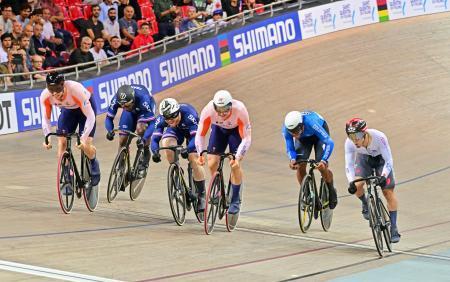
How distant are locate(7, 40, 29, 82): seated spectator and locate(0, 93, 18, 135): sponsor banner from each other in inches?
16.0

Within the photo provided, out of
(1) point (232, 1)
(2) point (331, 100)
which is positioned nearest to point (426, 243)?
(2) point (331, 100)

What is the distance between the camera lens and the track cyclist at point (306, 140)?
32.0 ft

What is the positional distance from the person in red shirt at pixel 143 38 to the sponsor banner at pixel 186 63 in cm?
43

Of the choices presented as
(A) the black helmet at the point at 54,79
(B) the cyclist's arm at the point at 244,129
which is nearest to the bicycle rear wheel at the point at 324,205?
(B) the cyclist's arm at the point at 244,129

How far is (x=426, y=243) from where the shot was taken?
992cm

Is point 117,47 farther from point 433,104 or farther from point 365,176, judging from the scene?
point 365,176

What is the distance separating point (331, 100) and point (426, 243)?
24.0 ft

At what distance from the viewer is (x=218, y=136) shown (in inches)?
389

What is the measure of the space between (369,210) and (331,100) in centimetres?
812

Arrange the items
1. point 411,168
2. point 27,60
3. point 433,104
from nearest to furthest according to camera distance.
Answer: point 411,168 → point 27,60 → point 433,104

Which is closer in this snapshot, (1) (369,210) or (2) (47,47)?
(1) (369,210)

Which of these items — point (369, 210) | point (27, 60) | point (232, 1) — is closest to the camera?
point (369, 210)

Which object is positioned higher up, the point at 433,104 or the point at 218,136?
the point at 218,136

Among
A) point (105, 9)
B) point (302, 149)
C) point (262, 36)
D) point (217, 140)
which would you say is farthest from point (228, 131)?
point (262, 36)
